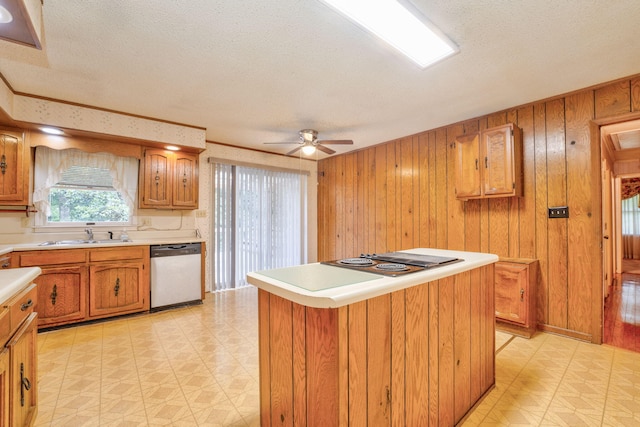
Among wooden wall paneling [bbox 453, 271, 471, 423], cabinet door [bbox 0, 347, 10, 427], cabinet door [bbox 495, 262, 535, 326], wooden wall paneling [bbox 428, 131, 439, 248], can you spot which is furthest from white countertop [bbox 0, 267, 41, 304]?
wooden wall paneling [bbox 428, 131, 439, 248]

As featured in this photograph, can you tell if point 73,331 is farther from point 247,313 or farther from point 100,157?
point 100,157

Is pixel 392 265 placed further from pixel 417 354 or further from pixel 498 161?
pixel 498 161

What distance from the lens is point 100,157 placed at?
352 cm

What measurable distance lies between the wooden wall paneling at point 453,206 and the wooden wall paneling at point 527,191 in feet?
2.04

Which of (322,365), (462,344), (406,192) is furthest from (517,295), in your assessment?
(322,365)

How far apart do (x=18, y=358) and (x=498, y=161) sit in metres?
3.90

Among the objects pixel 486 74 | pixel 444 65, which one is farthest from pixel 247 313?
pixel 486 74

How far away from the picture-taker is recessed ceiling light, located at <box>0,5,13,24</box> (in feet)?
3.26

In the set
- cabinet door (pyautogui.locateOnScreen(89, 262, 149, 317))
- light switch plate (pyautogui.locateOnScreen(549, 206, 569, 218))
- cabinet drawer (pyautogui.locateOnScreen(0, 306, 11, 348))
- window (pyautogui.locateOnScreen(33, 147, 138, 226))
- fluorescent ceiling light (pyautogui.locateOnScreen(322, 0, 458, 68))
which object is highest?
fluorescent ceiling light (pyautogui.locateOnScreen(322, 0, 458, 68))

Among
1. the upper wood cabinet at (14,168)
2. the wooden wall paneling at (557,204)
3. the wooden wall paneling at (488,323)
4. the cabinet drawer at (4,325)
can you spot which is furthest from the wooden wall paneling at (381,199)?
the upper wood cabinet at (14,168)

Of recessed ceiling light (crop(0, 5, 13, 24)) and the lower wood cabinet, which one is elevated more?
recessed ceiling light (crop(0, 5, 13, 24))

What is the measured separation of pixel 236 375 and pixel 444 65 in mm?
2895

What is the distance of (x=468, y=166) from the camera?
3270mm

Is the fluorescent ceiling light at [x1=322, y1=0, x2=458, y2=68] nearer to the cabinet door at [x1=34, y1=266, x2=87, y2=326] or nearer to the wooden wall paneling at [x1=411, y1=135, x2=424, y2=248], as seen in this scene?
the wooden wall paneling at [x1=411, y1=135, x2=424, y2=248]
